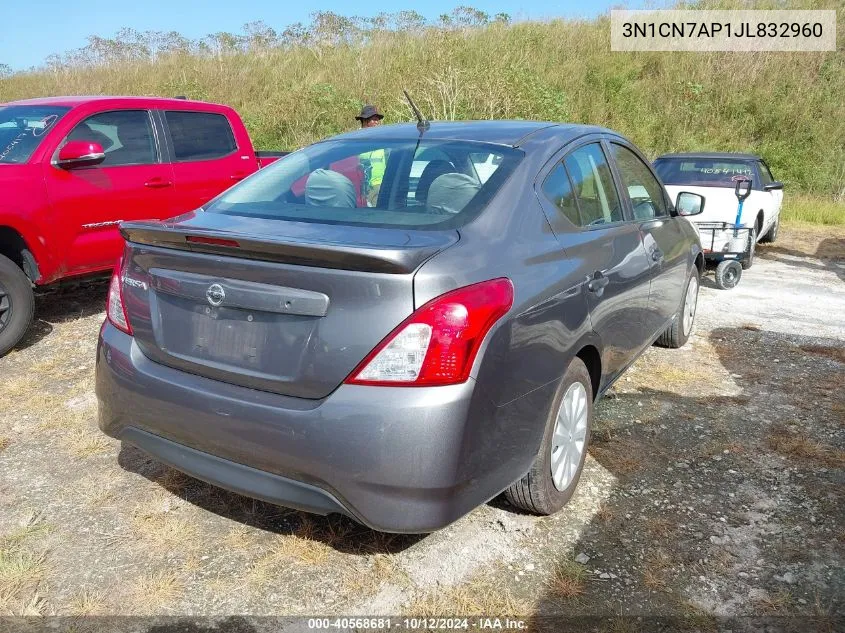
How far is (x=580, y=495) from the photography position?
10.5 feet

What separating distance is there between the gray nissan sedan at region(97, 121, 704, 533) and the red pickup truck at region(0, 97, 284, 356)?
8.89ft

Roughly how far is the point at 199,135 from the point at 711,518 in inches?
220

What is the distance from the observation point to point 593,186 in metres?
3.39

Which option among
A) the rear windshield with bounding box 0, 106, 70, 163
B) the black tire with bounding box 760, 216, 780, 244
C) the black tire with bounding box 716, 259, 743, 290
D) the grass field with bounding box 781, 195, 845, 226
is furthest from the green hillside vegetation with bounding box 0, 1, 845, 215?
the rear windshield with bounding box 0, 106, 70, 163

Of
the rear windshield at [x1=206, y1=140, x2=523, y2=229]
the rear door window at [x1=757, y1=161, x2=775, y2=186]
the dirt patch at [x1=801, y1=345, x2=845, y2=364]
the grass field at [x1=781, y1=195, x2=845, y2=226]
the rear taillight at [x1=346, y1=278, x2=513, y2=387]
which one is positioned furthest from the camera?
the grass field at [x1=781, y1=195, x2=845, y2=226]

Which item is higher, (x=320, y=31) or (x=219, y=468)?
(x=320, y=31)

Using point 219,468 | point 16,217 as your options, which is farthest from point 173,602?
point 16,217

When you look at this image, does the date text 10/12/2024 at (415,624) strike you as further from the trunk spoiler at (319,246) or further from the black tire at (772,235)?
the black tire at (772,235)

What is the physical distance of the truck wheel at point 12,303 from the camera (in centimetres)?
484

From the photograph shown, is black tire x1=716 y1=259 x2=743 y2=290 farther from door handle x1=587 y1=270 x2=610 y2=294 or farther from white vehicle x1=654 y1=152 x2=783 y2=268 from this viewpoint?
door handle x1=587 y1=270 x2=610 y2=294

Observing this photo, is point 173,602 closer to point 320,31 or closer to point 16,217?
point 16,217

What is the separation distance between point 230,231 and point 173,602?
1.33m

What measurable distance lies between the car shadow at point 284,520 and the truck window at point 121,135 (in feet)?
11.1

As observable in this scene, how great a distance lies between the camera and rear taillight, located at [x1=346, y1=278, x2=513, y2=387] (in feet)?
6.90
